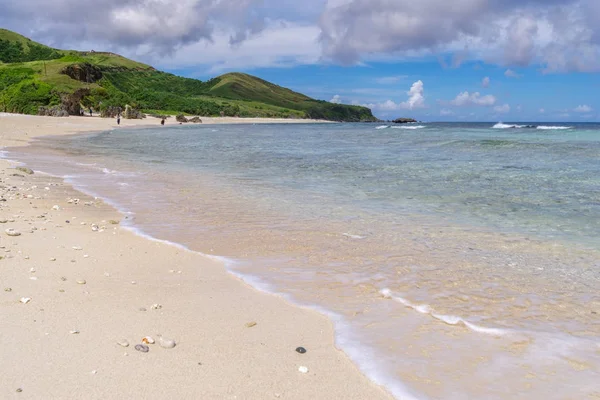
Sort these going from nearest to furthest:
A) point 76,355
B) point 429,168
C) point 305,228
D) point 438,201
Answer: point 76,355
point 305,228
point 438,201
point 429,168

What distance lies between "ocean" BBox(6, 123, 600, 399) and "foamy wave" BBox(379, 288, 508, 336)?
0.8 inches

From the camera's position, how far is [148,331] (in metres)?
4.59

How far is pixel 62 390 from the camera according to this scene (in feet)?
11.3

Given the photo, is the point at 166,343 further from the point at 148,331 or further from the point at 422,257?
the point at 422,257

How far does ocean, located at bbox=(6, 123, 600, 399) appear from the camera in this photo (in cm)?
433

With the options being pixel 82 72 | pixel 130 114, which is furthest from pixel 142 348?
pixel 82 72

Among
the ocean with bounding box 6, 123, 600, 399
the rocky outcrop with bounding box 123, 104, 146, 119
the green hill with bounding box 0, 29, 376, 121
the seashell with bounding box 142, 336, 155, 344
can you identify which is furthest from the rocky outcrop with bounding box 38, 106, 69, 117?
the seashell with bounding box 142, 336, 155, 344

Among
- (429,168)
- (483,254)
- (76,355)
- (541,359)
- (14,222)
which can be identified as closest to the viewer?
(76,355)

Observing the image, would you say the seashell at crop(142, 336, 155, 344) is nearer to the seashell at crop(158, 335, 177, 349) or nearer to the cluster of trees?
the seashell at crop(158, 335, 177, 349)

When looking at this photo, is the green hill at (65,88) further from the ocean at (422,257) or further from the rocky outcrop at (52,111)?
the ocean at (422,257)

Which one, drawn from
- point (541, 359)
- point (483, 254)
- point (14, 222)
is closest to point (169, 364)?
point (541, 359)

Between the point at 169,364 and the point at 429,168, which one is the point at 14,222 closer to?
the point at 169,364

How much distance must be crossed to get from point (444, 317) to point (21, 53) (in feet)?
589

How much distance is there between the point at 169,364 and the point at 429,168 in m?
18.3
